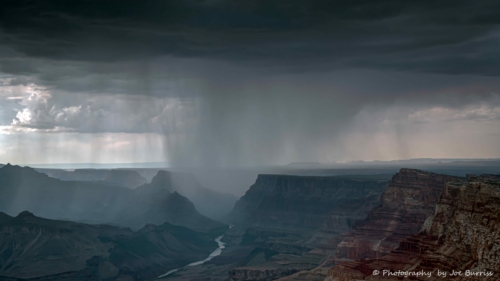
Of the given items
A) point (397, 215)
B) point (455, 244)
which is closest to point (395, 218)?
point (397, 215)

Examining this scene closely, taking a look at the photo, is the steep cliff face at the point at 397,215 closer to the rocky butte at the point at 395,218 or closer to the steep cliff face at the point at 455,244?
the rocky butte at the point at 395,218

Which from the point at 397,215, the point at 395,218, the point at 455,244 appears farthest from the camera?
the point at 397,215

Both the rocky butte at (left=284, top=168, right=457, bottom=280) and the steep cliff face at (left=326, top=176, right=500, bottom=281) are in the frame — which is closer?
the steep cliff face at (left=326, top=176, right=500, bottom=281)

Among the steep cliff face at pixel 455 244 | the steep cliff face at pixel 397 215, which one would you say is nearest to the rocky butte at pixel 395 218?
the steep cliff face at pixel 397 215

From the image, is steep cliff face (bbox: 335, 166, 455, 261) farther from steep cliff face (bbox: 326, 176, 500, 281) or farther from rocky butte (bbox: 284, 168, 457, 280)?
steep cliff face (bbox: 326, 176, 500, 281)

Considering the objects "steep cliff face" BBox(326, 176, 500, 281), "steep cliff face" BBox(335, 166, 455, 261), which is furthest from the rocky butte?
"steep cliff face" BBox(326, 176, 500, 281)

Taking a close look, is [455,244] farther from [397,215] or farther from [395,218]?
[397,215]

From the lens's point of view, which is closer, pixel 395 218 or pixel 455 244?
pixel 455 244
